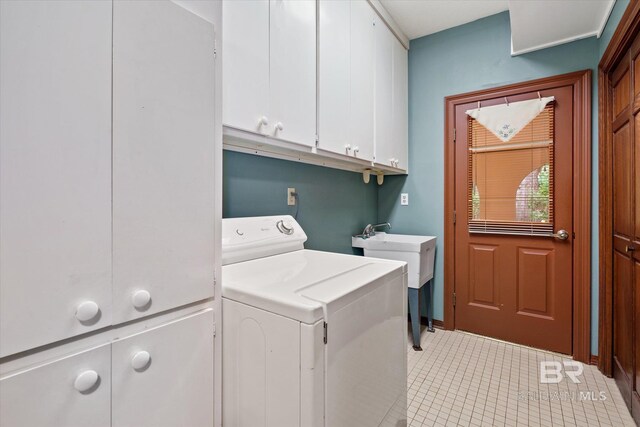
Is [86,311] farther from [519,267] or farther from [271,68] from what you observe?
[519,267]

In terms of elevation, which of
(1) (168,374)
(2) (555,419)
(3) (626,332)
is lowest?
(2) (555,419)

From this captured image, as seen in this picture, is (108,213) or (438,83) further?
(438,83)

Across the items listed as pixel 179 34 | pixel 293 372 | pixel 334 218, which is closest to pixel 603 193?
pixel 334 218

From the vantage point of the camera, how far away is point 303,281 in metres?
1.05

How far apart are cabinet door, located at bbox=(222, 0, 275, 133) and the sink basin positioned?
143 centimetres

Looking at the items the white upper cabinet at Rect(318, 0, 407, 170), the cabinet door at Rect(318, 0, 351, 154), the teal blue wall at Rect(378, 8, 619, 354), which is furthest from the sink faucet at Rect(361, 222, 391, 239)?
the cabinet door at Rect(318, 0, 351, 154)

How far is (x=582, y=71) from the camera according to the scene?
7.13 feet

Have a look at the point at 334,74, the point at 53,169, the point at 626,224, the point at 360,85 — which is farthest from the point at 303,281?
the point at 626,224

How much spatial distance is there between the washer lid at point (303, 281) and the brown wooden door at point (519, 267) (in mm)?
1621

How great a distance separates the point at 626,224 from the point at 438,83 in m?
1.74

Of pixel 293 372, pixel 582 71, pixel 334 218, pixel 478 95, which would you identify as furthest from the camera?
pixel 478 95

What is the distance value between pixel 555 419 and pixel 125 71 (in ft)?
7.83

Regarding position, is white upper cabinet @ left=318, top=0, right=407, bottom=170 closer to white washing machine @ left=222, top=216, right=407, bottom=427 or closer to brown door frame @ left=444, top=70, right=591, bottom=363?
white washing machine @ left=222, top=216, right=407, bottom=427

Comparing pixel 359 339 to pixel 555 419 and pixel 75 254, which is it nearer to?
pixel 75 254
